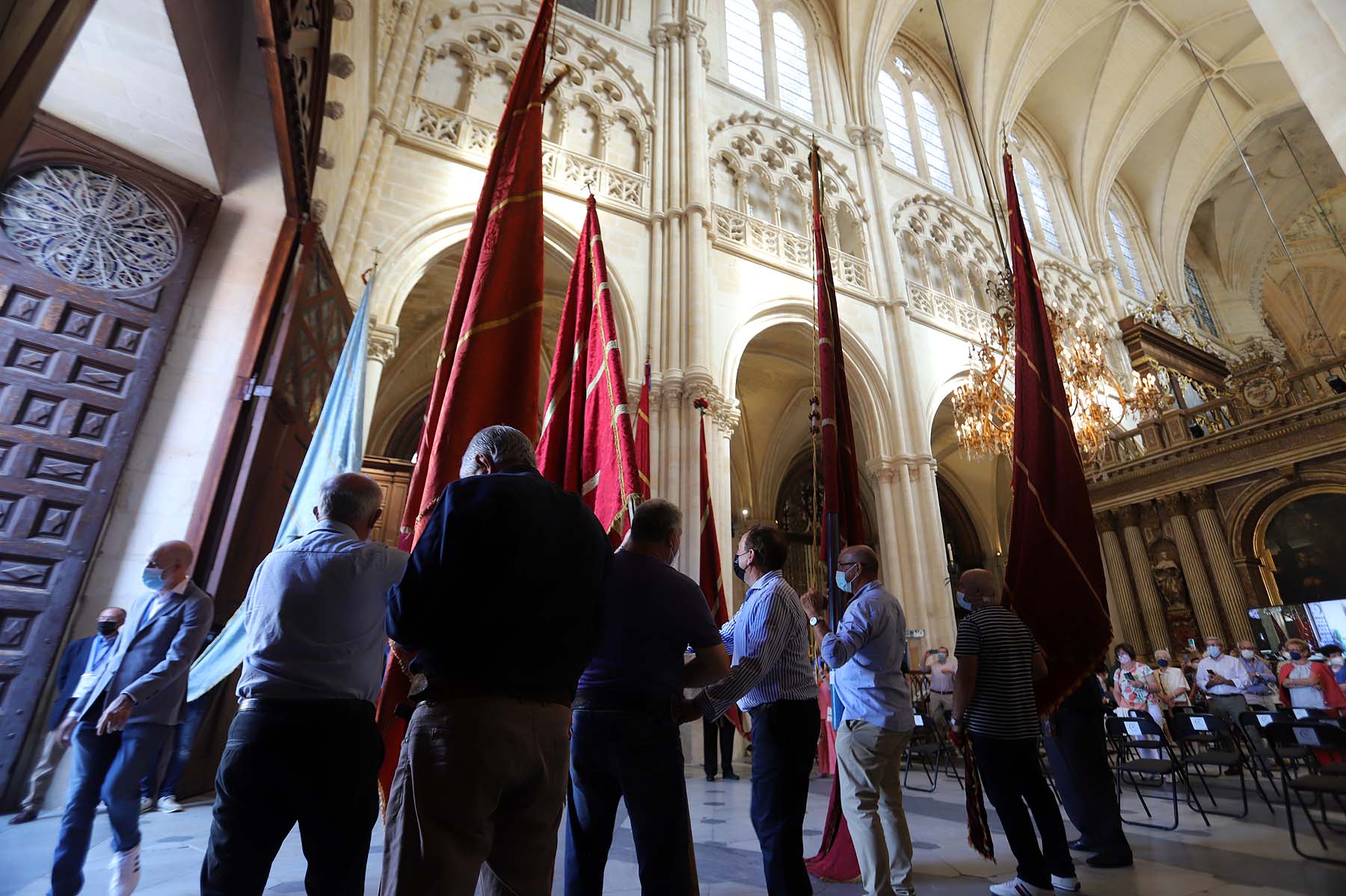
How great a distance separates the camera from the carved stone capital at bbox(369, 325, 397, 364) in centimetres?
616

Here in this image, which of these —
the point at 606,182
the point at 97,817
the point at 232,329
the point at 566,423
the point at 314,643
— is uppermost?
the point at 606,182

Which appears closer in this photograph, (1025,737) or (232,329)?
(1025,737)

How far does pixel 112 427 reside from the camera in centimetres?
333

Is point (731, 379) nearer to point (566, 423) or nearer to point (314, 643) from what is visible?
point (566, 423)

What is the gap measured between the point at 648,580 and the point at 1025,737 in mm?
1751

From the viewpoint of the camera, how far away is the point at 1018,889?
7.00ft

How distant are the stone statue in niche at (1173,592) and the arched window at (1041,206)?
7553 mm

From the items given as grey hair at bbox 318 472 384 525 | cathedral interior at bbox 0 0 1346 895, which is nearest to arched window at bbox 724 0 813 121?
cathedral interior at bbox 0 0 1346 895

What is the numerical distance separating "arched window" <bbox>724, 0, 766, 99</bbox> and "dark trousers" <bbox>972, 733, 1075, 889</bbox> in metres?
11.1

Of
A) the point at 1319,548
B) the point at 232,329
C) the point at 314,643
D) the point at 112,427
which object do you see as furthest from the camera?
the point at 1319,548

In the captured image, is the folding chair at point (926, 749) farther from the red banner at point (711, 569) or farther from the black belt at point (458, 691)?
the black belt at point (458, 691)

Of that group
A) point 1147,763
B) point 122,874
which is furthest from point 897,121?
point 122,874

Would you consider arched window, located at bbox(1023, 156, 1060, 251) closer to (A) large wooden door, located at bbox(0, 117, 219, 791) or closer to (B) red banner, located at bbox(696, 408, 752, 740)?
(B) red banner, located at bbox(696, 408, 752, 740)

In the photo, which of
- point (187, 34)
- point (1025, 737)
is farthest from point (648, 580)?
point (187, 34)
